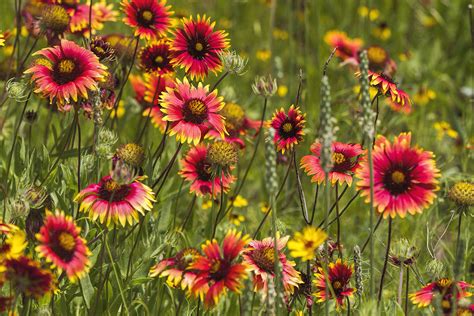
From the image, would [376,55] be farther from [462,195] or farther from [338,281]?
[338,281]

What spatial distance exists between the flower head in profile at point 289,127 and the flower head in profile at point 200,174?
247 mm

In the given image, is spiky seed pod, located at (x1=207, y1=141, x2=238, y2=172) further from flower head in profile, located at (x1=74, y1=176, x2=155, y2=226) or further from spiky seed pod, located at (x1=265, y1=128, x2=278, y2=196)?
spiky seed pod, located at (x1=265, y1=128, x2=278, y2=196)

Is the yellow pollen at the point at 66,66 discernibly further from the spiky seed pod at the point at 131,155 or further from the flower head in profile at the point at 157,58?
the flower head in profile at the point at 157,58

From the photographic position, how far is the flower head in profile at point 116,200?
1.98 metres

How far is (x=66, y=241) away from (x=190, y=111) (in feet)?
2.39

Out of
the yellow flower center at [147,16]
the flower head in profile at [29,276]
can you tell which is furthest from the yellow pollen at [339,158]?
the flower head in profile at [29,276]

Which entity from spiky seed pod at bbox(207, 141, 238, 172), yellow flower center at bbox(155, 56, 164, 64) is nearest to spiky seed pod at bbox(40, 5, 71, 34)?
yellow flower center at bbox(155, 56, 164, 64)

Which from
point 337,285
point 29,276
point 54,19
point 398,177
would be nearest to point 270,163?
point 398,177

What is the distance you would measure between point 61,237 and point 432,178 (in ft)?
2.88

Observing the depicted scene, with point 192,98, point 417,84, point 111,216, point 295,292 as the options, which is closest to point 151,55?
point 192,98

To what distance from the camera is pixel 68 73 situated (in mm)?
2145

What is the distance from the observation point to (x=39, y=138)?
352cm

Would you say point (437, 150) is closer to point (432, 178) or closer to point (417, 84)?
point (417, 84)

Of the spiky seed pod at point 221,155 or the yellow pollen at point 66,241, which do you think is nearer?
the yellow pollen at point 66,241
